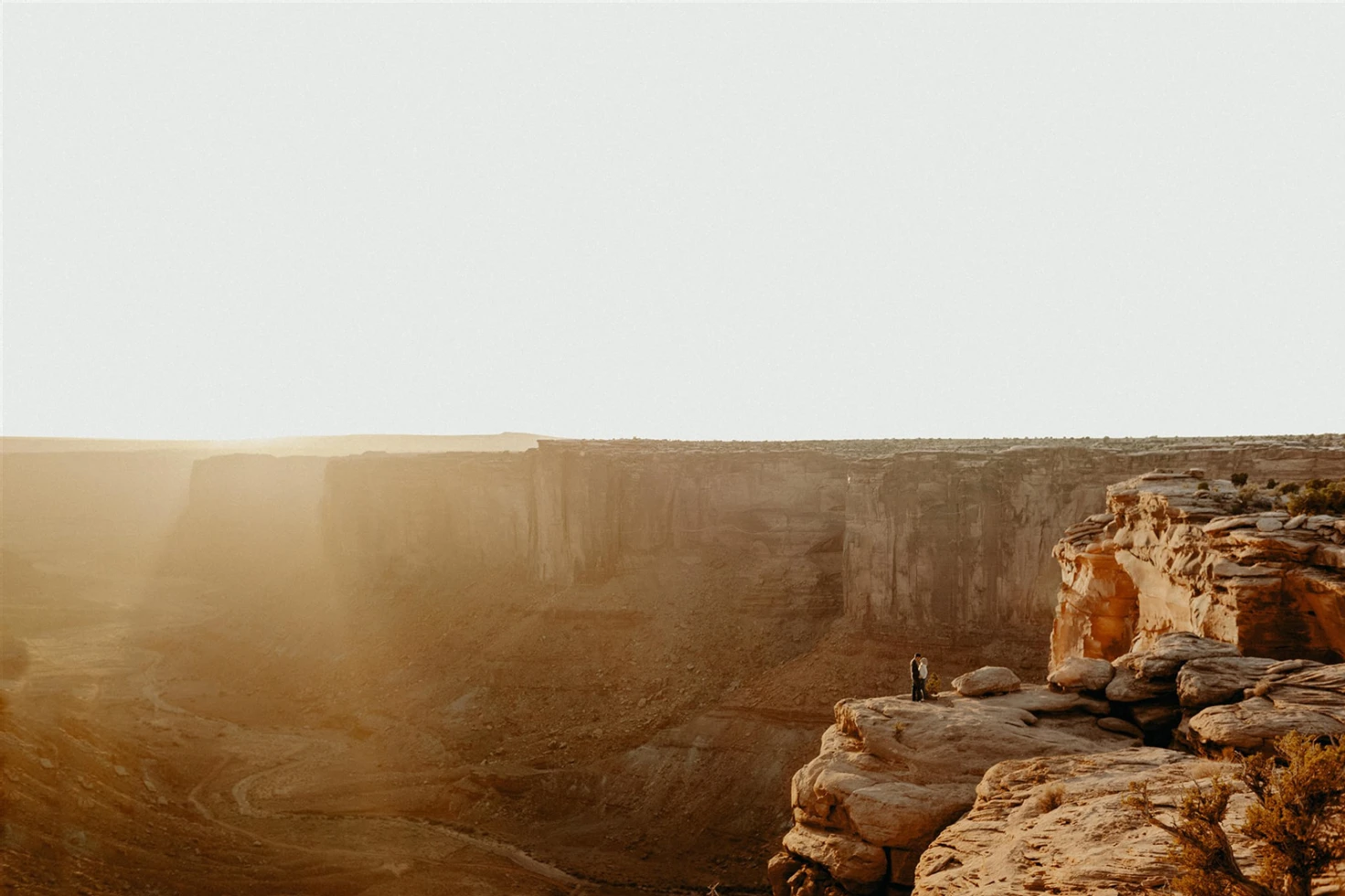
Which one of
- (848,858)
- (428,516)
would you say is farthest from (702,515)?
(848,858)

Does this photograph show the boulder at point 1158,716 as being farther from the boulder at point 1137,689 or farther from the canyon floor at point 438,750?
the canyon floor at point 438,750

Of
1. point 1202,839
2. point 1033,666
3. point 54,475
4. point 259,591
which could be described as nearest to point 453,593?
point 259,591

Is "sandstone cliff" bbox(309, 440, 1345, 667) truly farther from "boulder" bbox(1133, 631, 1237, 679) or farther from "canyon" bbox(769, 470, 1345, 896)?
"boulder" bbox(1133, 631, 1237, 679)

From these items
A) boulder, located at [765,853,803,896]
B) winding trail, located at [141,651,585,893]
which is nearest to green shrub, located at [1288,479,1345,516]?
boulder, located at [765,853,803,896]

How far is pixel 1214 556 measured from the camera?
18.2m

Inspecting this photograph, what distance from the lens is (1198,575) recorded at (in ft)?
61.4

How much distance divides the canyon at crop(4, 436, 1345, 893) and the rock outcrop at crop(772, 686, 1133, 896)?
995cm

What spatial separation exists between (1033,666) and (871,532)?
773cm

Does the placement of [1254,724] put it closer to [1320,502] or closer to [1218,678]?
[1218,678]

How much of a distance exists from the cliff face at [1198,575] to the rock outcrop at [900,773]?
366 cm

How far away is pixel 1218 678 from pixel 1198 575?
4.63m

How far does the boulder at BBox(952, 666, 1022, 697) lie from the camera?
1653 centimetres

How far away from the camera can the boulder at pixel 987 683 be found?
16531 mm

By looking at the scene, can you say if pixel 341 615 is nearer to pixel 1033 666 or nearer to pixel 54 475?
pixel 1033 666
